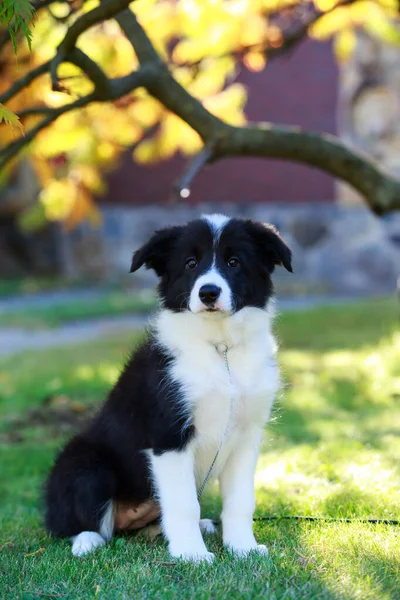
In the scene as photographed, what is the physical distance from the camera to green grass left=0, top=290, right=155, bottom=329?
39.7 feet

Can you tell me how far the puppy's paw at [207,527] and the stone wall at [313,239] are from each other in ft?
36.4

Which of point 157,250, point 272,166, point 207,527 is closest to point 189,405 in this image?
point 157,250

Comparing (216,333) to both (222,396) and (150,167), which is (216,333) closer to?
(222,396)

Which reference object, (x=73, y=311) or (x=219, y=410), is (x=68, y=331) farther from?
(x=219, y=410)

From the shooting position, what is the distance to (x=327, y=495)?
4188 mm

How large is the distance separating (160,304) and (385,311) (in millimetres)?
9144

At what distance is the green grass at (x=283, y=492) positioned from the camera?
300 cm

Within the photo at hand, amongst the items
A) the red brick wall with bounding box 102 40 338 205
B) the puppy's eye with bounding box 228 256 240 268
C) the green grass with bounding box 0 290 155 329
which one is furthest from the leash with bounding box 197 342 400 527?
the red brick wall with bounding box 102 40 338 205

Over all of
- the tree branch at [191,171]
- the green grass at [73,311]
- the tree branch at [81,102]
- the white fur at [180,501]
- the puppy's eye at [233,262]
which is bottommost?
the white fur at [180,501]

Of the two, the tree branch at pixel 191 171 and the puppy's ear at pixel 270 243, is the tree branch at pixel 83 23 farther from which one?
the puppy's ear at pixel 270 243

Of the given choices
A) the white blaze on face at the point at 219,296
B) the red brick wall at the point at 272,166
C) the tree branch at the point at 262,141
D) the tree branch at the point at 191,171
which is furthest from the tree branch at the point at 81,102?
the red brick wall at the point at 272,166

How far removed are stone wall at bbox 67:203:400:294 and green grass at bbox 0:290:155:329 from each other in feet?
7.34

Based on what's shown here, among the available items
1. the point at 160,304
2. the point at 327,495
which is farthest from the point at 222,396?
the point at 327,495

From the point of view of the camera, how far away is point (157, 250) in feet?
12.0
